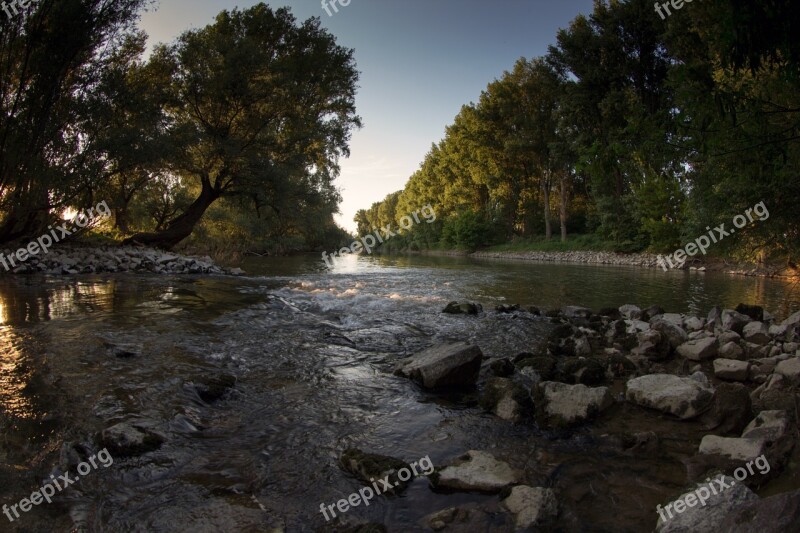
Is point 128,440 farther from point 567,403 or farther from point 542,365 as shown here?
point 542,365

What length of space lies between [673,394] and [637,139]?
12.9 ft

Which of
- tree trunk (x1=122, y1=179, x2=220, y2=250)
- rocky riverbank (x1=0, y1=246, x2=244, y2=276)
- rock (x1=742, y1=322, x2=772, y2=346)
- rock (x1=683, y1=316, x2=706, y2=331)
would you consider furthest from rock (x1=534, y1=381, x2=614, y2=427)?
tree trunk (x1=122, y1=179, x2=220, y2=250)

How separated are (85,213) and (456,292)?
67.0ft

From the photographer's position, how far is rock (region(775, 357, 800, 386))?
5.88 meters

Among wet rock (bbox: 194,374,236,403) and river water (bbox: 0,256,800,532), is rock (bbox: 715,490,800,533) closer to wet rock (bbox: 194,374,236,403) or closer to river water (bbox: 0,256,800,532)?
river water (bbox: 0,256,800,532)

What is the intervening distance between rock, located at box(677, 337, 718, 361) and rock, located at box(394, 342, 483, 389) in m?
4.05

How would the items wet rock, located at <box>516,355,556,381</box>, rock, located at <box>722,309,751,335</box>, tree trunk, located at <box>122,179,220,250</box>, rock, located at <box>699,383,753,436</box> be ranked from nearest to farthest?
1. rock, located at <box>699,383,753,436</box>
2. wet rock, located at <box>516,355,556,381</box>
3. rock, located at <box>722,309,751,335</box>
4. tree trunk, located at <box>122,179,220,250</box>

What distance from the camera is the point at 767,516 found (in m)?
2.81

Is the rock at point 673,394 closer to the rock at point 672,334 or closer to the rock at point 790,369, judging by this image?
the rock at point 790,369

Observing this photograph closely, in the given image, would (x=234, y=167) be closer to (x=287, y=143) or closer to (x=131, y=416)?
(x=287, y=143)

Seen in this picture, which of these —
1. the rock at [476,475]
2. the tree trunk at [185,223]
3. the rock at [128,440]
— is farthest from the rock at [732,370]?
the tree trunk at [185,223]

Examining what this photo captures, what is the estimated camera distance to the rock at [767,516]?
8.81ft

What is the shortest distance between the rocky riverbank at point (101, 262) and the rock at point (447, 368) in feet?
61.2

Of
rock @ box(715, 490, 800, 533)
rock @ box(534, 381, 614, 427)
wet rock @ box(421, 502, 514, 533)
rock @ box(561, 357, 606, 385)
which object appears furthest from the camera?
rock @ box(561, 357, 606, 385)
